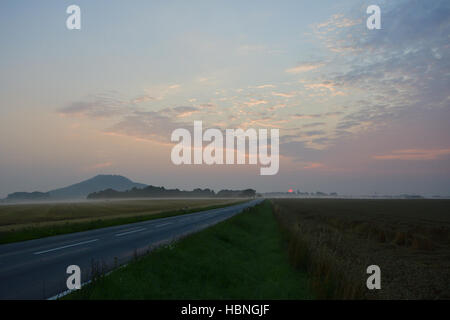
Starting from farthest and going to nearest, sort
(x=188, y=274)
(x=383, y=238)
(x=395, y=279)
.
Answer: (x=383, y=238)
(x=395, y=279)
(x=188, y=274)

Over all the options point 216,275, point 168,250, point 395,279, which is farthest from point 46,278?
point 395,279

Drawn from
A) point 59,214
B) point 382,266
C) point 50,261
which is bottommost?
point 59,214

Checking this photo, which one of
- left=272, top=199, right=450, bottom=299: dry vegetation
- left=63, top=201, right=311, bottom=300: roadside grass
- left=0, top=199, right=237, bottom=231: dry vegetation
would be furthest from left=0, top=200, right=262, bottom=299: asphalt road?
left=0, top=199, right=237, bottom=231: dry vegetation

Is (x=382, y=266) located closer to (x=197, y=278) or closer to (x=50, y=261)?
(x=197, y=278)

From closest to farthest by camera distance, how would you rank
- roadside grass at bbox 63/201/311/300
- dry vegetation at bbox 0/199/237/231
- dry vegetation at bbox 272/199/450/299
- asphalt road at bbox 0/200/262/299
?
roadside grass at bbox 63/201/311/300 < asphalt road at bbox 0/200/262/299 < dry vegetation at bbox 272/199/450/299 < dry vegetation at bbox 0/199/237/231

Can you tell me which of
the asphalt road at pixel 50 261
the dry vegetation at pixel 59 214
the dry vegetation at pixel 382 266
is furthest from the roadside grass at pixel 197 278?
the dry vegetation at pixel 59 214

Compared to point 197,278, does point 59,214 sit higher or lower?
lower

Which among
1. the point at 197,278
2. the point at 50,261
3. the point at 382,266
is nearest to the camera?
the point at 197,278

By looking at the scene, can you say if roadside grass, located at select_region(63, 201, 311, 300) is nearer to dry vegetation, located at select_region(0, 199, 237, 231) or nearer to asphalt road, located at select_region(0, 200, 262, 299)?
asphalt road, located at select_region(0, 200, 262, 299)

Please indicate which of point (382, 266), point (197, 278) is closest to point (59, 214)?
point (197, 278)

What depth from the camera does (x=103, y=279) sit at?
25.2 feet

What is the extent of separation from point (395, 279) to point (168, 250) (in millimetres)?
9648

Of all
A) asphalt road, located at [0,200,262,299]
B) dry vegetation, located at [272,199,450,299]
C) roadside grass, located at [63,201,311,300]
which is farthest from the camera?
dry vegetation, located at [272,199,450,299]
